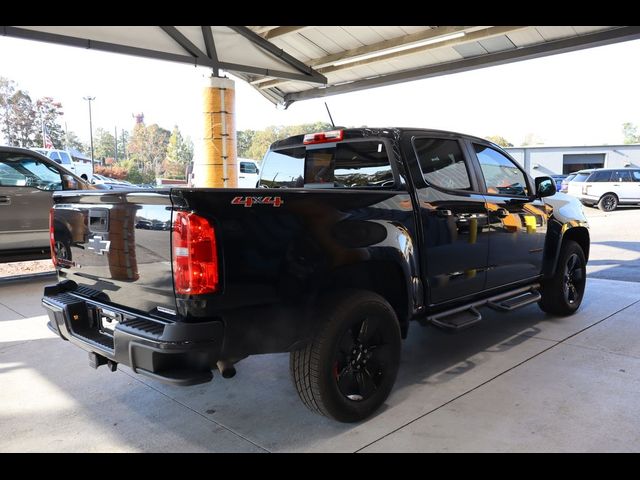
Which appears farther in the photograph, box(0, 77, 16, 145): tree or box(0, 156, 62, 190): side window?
box(0, 77, 16, 145): tree

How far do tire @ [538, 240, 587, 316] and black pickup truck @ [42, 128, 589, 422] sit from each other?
37.6 inches

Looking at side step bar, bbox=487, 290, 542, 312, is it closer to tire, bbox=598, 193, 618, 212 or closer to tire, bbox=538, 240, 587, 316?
tire, bbox=538, 240, 587, 316

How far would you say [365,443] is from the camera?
9.51ft

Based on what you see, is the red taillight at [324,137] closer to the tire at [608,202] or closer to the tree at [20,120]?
the tire at [608,202]

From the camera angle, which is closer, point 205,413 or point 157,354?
point 157,354

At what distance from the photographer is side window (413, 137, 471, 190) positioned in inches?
150

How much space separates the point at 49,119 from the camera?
70.6 m

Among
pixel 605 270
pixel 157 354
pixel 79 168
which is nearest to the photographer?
pixel 157 354

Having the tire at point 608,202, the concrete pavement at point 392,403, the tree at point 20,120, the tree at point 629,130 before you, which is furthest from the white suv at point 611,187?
the tree at point 629,130

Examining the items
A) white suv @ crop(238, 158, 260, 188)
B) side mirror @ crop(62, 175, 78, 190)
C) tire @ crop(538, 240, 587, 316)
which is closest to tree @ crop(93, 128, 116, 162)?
white suv @ crop(238, 158, 260, 188)

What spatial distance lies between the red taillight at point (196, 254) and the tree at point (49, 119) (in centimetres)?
7344
